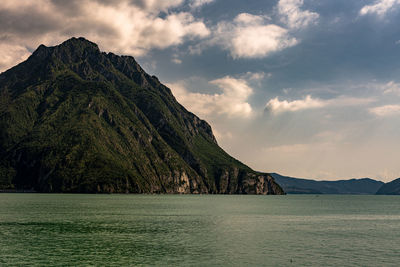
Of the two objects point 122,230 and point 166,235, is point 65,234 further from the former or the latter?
point 166,235

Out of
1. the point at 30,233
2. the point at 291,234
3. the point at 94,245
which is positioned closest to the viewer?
the point at 94,245

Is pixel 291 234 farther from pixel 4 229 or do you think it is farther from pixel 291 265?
pixel 4 229

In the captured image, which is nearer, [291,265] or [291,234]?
[291,265]

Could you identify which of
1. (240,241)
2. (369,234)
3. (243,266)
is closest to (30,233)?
(240,241)

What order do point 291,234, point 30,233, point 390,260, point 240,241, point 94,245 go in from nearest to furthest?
point 390,260 < point 94,245 < point 240,241 < point 30,233 < point 291,234

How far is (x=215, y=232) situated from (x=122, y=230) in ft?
67.6

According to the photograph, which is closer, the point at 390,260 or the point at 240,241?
the point at 390,260

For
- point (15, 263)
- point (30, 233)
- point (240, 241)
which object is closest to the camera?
point (15, 263)

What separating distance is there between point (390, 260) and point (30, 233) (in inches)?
2563

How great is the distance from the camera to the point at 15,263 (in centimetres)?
5028

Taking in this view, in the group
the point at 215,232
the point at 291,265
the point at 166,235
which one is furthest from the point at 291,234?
the point at 291,265

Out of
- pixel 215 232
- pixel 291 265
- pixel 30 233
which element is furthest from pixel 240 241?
pixel 30 233

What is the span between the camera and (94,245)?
65.0m

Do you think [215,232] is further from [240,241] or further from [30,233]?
[30,233]
